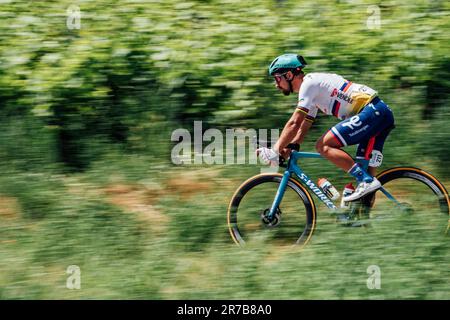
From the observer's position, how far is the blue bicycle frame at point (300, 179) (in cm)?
743

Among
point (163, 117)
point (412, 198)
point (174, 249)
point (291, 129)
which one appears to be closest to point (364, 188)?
point (412, 198)

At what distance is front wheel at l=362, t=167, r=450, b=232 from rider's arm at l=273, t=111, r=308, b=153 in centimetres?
93

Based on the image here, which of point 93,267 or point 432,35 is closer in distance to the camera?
point 93,267

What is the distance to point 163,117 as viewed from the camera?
28.9 feet

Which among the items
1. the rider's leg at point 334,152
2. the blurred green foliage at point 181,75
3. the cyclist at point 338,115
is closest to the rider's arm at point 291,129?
the cyclist at point 338,115

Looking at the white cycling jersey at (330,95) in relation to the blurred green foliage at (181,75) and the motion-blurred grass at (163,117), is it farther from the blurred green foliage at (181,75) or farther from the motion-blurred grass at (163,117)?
the blurred green foliage at (181,75)

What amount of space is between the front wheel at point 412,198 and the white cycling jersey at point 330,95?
0.73 metres

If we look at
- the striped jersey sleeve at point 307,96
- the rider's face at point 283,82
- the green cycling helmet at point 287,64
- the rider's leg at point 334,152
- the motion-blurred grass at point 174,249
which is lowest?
the motion-blurred grass at point 174,249

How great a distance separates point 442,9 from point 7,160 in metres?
5.29

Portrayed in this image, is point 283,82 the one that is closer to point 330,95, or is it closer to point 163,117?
point 330,95

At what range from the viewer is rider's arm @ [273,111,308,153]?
23.6 ft
